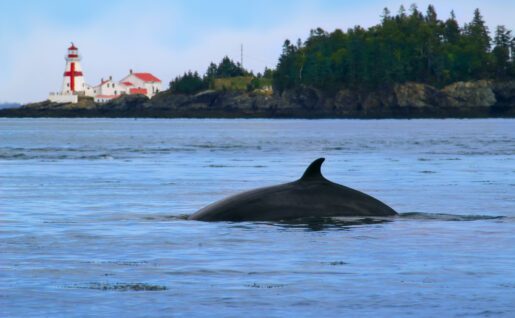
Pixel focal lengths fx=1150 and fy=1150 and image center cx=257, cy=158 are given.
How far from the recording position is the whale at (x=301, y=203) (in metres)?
21.0

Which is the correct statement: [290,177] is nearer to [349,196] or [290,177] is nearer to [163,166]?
[163,166]

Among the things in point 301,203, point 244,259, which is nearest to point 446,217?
point 301,203

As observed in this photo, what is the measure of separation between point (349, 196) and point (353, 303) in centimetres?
823

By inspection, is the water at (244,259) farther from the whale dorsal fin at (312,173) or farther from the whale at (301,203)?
the whale dorsal fin at (312,173)

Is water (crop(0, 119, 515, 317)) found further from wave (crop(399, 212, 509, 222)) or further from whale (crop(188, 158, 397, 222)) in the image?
whale (crop(188, 158, 397, 222))

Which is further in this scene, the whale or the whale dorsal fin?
the whale

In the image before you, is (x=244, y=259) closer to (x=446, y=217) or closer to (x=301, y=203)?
(x=301, y=203)

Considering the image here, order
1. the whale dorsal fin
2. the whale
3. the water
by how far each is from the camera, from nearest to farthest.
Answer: the water → the whale dorsal fin → the whale

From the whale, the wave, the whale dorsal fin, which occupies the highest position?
the whale dorsal fin

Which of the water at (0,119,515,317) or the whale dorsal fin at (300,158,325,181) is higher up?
the whale dorsal fin at (300,158,325,181)

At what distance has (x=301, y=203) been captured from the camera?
21.0m

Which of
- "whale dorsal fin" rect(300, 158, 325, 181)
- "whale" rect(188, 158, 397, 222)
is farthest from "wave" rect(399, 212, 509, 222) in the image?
"whale dorsal fin" rect(300, 158, 325, 181)

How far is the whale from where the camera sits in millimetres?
21000

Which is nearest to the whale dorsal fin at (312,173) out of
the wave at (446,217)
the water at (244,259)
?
the water at (244,259)
